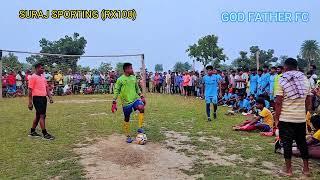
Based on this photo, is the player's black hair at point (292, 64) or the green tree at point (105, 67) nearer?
the player's black hair at point (292, 64)

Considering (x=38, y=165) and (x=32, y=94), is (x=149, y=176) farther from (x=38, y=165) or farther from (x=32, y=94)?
(x=32, y=94)

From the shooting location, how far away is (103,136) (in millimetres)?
10703

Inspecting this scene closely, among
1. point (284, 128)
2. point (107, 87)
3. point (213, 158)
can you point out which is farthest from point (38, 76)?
point (107, 87)

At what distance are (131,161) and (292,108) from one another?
312 centimetres

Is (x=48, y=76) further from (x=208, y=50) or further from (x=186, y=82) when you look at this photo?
(x=208, y=50)

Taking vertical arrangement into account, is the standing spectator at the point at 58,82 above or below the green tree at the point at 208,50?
below

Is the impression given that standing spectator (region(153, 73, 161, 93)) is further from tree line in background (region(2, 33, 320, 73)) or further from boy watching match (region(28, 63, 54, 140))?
boy watching match (region(28, 63, 54, 140))

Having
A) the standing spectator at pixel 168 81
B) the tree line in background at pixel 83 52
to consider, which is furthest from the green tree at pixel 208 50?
the standing spectator at pixel 168 81

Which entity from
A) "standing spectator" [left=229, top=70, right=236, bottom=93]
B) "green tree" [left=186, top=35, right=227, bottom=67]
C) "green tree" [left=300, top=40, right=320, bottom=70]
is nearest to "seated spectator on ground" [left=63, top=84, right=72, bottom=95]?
"standing spectator" [left=229, top=70, right=236, bottom=93]

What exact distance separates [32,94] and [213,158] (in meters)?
4.89

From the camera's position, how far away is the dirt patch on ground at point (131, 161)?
7184mm

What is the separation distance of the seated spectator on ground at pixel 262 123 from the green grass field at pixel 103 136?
511 millimetres

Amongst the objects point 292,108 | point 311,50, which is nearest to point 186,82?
point 292,108

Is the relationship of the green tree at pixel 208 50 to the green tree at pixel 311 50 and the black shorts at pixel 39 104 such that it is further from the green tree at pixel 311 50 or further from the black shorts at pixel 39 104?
the black shorts at pixel 39 104
